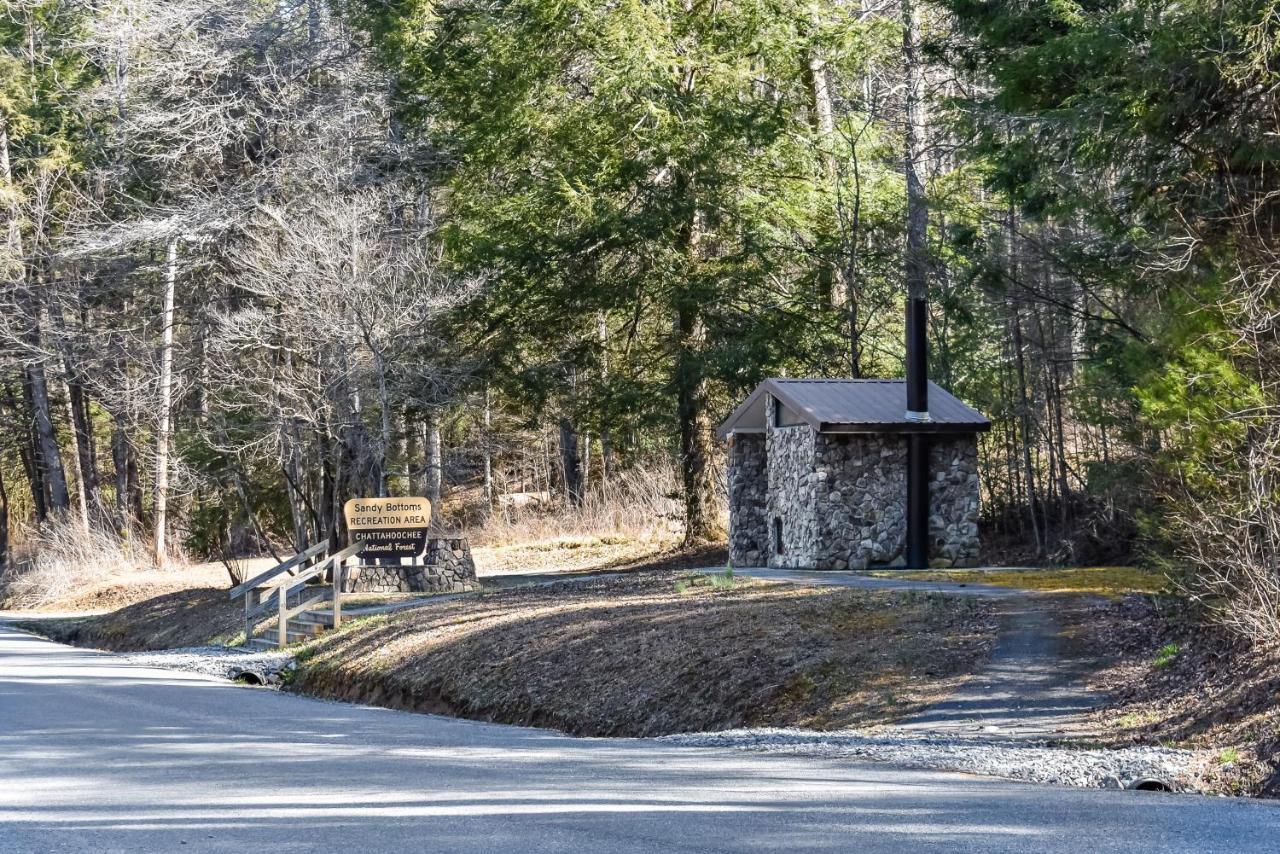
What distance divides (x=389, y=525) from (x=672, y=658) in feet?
34.1

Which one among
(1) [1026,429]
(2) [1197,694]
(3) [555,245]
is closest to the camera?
(2) [1197,694]

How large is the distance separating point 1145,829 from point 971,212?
23569 mm

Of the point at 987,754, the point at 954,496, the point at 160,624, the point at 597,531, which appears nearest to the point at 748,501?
the point at 954,496

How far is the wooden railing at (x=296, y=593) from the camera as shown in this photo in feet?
77.9

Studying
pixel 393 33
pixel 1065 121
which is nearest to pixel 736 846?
pixel 1065 121

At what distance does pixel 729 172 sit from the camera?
31844 millimetres

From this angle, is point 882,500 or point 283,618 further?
point 882,500

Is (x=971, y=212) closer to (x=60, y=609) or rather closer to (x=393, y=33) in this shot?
(x=393, y=33)

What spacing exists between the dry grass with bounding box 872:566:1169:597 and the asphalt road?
729 centimetres

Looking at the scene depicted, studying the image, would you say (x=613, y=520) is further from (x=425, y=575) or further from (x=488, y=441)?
(x=425, y=575)

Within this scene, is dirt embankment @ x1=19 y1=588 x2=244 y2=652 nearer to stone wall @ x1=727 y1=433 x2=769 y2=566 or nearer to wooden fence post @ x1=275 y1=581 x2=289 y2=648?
wooden fence post @ x1=275 y1=581 x2=289 y2=648

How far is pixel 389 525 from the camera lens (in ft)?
84.2

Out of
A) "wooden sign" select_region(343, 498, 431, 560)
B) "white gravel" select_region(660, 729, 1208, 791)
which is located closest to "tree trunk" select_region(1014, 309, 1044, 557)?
"wooden sign" select_region(343, 498, 431, 560)

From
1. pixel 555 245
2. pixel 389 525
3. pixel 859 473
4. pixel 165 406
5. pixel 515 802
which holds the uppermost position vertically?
pixel 555 245
